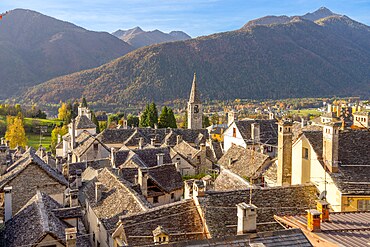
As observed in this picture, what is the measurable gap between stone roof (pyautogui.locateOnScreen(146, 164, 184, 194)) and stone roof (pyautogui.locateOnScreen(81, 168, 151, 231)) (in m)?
5.57

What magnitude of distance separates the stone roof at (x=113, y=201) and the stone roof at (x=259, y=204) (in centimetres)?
459

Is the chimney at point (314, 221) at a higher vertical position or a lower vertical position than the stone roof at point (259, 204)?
higher

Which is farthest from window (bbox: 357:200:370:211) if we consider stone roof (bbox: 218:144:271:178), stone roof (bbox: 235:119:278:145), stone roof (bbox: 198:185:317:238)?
stone roof (bbox: 235:119:278:145)

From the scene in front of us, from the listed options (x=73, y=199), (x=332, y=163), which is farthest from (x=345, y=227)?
(x=73, y=199)

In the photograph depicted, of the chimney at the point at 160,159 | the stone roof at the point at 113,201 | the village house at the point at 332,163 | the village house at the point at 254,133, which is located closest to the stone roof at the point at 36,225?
the stone roof at the point at 113,201

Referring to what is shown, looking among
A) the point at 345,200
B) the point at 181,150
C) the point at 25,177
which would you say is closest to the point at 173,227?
the point at 345,200

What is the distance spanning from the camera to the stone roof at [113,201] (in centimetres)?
2303

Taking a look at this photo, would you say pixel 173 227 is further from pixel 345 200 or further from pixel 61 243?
pixel 345 200

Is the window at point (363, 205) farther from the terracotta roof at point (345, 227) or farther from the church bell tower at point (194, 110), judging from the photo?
the church bell tower at point (194, 110)

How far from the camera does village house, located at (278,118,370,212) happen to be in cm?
2028

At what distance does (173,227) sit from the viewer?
61.1ft

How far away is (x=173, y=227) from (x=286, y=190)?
21.2ft

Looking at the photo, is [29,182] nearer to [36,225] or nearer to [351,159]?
[36,225]

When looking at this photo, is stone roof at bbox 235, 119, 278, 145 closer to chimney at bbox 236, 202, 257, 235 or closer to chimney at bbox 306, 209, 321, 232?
chimney at bbox 306, 209, 321, 232
